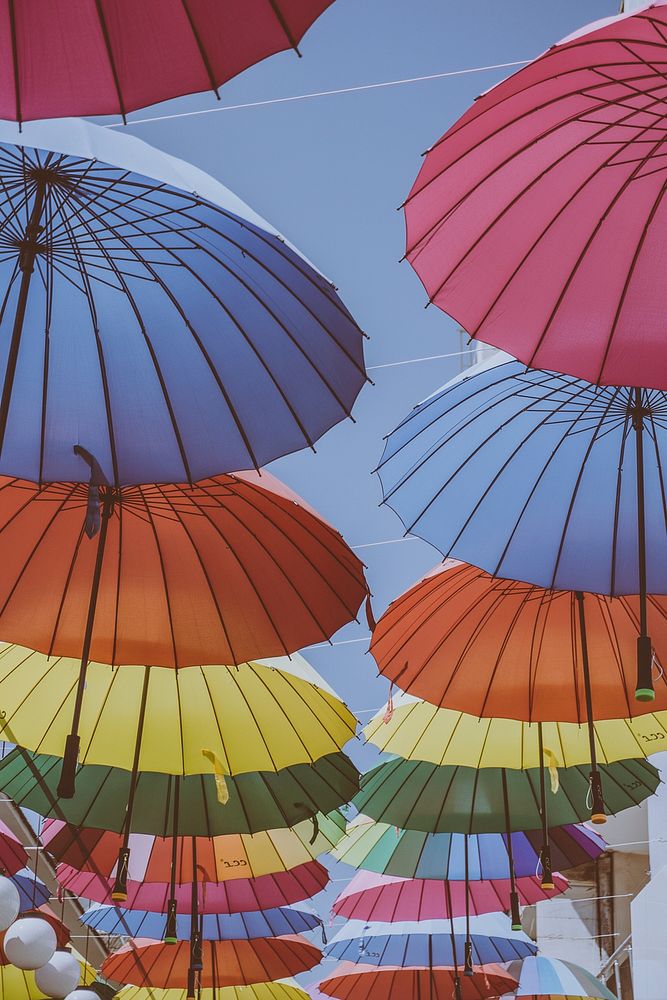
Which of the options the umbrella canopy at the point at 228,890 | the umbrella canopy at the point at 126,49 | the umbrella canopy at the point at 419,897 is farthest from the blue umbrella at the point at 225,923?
the umbrella canopy at the point at 126,49

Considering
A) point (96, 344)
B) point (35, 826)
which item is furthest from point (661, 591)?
point (35, 826)

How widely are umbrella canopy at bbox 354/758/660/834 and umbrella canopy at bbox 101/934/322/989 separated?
385 centimetres

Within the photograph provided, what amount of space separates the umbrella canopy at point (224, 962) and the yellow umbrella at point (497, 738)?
14.7 feet

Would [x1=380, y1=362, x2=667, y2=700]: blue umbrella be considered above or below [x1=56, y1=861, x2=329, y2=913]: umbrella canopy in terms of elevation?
above

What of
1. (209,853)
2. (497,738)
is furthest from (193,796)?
(497,738)

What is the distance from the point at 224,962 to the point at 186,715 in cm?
506

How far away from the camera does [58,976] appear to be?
275 inches

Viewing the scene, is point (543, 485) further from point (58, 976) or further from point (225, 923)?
point (225, 923)

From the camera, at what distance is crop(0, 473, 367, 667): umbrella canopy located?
4.41 m

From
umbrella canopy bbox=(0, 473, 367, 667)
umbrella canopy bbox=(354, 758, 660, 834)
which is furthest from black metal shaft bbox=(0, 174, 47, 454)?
umbrella canopy bbox=(354, 758, 660, 834)

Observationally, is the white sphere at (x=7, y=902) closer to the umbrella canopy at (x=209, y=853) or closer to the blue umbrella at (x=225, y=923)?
the umbrella canopy at (x=209, y=853)

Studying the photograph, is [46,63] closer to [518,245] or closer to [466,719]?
[518,245]

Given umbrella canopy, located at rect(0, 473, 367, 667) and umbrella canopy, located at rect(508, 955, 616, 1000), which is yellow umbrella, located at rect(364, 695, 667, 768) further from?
umbrella canopy, located at rect(508, 955, 616, 1000)

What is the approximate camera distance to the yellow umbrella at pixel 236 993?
1048 centimetres
